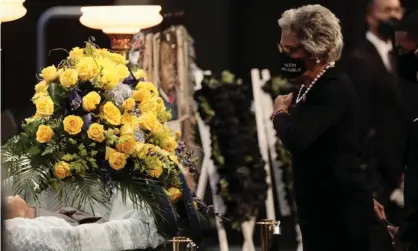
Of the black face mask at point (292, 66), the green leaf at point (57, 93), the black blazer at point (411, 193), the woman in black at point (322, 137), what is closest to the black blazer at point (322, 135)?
the woman in black at point (322, 137)

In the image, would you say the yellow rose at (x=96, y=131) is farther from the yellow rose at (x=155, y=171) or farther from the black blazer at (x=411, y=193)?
the black blazer at (x=411, y=193)

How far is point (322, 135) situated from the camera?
12.8 feet

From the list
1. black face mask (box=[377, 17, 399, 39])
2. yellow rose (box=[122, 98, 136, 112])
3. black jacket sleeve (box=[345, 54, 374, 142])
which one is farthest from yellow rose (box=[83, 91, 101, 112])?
black face mask (box=[377, 17, 399, 39])

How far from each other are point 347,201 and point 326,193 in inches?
4.2

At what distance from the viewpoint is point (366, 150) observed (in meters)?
4.41

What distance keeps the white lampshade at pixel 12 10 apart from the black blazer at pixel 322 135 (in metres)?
1.23

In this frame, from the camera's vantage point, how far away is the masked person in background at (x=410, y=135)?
4104 mm

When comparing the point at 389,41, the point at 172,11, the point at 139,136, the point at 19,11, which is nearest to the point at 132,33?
the point at 172,11

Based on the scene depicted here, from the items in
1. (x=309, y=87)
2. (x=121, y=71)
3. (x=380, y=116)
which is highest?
(x=121, y=71)

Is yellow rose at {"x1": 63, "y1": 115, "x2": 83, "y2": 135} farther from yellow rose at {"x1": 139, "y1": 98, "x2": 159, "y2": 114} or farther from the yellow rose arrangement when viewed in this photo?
yellow rose at {"x1": 139, "y1": 98, "x2": 159, "y2": 114}

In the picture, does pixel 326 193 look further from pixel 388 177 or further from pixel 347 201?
pixel 388 177

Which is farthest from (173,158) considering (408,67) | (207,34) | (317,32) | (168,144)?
(408,67)

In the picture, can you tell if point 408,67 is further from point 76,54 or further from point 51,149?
point 51,149

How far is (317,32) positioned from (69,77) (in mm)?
1024
